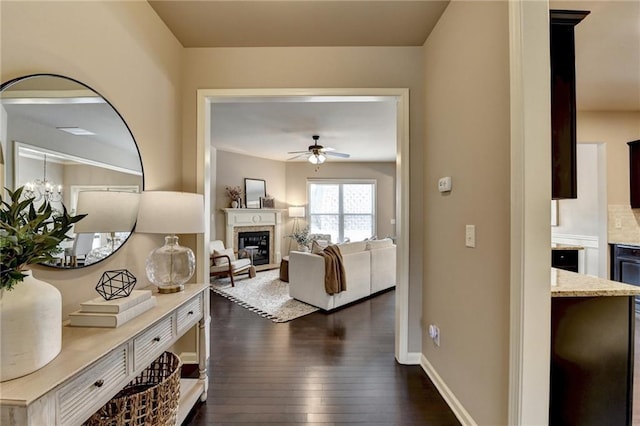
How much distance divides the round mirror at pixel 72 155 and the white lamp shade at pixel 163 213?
0.12 metres

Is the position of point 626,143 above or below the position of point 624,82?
below

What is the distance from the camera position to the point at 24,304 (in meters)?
0.86

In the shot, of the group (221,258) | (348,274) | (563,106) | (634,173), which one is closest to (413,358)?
(348,274)

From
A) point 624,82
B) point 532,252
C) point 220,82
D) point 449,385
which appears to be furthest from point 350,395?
point 624,82

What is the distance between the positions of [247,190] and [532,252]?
6.07 metres

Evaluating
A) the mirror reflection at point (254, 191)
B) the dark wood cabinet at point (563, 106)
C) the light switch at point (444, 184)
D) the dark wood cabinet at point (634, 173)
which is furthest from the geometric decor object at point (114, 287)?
the dark wood cabinet at point (634, 173)

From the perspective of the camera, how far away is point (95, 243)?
57.6 inches

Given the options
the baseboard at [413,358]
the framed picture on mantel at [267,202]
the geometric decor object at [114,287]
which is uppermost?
the framed picture on mantel at [267,202]

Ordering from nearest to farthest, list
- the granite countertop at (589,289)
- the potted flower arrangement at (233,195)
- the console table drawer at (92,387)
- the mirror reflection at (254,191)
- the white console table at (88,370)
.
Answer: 1. the white console table at (88,370)
2. the console table drawer at (92,387)
3. the granite countertop at (589,289)
4. the potted flower arrangement at (233,195)
5. the mirror reflection at (254,191)

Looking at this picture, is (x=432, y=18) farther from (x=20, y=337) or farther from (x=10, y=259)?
(x=20, y=337)

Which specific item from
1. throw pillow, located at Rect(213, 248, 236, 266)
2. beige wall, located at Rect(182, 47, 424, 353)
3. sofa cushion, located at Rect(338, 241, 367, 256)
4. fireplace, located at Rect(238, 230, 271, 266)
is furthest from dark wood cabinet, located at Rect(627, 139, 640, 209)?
fireplace, located at Rect(238, 230, 271, 266)

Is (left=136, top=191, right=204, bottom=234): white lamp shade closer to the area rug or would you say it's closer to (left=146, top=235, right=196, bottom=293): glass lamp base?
(left=146, top=235, right=196, bottom=293): glass lamp base

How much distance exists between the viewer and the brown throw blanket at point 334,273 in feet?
11.6

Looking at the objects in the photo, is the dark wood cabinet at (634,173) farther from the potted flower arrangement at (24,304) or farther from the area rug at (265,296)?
the potted flower arrangement at (24,304)
